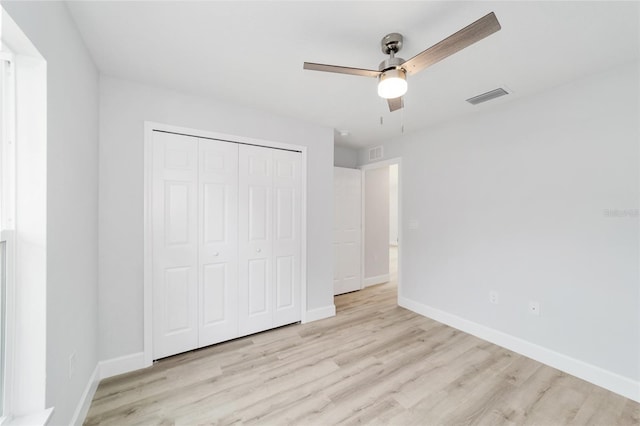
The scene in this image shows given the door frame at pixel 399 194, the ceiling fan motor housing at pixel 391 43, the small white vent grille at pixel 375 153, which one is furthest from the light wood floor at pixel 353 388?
the small white vent grille at pixel 375 153

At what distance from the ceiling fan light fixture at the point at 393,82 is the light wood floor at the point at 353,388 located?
216cm

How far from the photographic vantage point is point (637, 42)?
167 cm

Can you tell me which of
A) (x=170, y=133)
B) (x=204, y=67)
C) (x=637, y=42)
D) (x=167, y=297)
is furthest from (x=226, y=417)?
(x=637, y=42)

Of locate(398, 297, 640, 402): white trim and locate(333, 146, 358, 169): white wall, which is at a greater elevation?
locate(333, 146, 358, 169): white wall

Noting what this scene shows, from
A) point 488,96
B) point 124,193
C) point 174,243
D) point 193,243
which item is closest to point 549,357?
point 488,96

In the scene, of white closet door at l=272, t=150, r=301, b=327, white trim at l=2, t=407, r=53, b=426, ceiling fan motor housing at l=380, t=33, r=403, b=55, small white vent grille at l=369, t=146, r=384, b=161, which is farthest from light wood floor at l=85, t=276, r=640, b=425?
small white vent grille at l=369, t=146, r=384, b=161

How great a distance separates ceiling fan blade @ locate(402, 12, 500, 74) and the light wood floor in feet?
7.49

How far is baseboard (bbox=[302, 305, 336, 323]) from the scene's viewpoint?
3.11 m

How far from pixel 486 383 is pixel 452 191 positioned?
2.00 meters

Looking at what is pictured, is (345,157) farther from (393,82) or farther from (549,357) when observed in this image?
(549,357)

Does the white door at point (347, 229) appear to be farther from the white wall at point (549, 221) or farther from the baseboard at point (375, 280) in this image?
the white wall at point (549, 221)

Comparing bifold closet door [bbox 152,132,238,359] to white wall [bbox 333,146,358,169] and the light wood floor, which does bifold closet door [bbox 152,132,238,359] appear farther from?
white wall [bbox 333,146,358,169]

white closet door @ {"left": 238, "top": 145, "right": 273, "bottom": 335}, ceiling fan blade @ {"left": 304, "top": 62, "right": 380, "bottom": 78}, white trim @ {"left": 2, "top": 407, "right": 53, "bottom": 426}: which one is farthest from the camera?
white closet door @ {"left": 238, "top": 145, "right": 273, "bottom": 335}

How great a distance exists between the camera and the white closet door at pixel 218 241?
2477 mm
